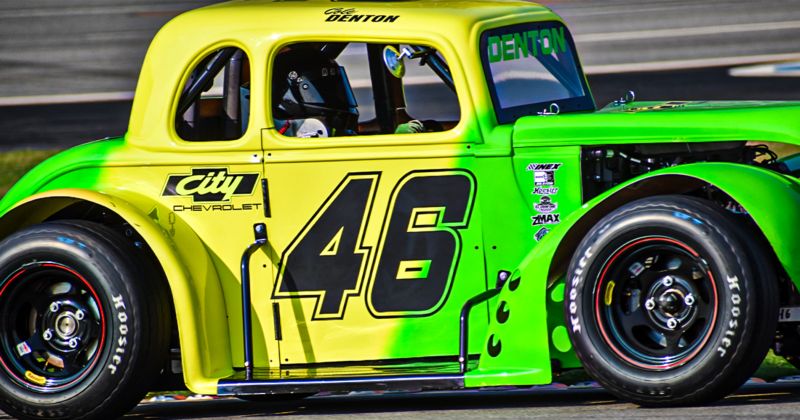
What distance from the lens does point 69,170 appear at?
6871 mm

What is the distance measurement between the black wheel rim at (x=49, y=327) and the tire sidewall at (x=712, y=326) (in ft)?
7.38

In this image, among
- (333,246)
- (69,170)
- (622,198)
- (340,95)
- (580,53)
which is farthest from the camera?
(580,53)

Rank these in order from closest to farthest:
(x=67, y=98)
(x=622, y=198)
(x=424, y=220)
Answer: (x=622, y=198) → (x=424, y=220) → (x=67, y=98)

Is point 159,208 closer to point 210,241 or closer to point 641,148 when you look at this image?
point 210,241

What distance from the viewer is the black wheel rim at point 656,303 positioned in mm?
5879

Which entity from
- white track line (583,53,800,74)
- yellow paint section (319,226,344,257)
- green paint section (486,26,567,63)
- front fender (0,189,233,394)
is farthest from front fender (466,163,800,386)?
white track line (583,53,800,74)

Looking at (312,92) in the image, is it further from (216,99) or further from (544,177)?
(544,177)

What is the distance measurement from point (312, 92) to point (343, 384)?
1.48 metres

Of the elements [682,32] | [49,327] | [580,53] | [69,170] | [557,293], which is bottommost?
[49,327]

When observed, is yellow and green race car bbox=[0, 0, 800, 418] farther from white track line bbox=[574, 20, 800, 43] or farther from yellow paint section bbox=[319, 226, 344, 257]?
white track line bbox=[574, 20, 800, 43]

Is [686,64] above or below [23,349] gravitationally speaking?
above

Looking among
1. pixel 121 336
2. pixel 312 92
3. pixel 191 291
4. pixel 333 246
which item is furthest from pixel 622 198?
pixel 121 336

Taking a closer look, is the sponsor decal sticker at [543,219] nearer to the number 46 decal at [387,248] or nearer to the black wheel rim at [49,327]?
the number 46 decal at [387,248]

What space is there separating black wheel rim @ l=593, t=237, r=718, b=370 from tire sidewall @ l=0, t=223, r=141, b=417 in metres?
2.17
